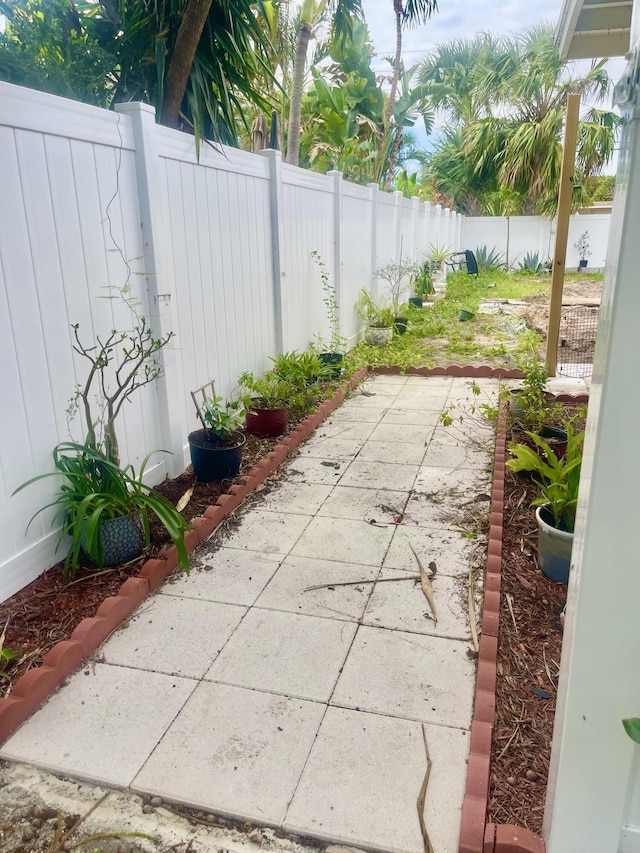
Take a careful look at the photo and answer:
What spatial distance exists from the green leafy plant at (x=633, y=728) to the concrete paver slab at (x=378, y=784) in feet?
2.60

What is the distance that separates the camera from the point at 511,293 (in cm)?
1435

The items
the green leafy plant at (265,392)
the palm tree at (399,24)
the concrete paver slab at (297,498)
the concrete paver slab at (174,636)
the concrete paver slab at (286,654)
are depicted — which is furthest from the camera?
the palm tree at (399,24)

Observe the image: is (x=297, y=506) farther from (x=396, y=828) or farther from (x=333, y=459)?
(x=396, y=828)

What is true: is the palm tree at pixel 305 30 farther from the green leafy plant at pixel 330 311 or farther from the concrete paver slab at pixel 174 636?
the concrete paver slab at pixel 174 636

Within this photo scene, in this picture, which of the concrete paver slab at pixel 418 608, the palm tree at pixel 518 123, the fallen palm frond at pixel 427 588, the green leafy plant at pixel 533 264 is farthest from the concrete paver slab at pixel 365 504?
the green leafy plant at pixel 533 264

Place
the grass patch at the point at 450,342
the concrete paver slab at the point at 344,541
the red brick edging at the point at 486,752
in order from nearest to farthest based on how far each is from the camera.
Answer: the red brick edging at the point at 486,752 < the concrete paver slab at the point at 344,541 < the grass patch at the point at 450,342

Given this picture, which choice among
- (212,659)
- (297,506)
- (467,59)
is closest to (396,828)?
(212,659)

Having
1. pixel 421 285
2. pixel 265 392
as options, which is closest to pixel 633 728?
pixel 265 392

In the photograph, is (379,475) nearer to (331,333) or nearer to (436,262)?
(331,333)

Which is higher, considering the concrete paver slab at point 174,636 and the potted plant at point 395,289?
the potted plant at point 395,289

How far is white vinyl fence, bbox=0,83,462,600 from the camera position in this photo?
2.55 m

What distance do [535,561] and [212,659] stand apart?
5.42ft

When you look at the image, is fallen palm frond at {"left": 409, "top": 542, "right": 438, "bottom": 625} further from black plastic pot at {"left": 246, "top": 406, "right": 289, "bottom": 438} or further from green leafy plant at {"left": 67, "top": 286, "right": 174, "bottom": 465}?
black plastic pot at {"left": 246, "top": 406, "right": 289, "bottom": 438}

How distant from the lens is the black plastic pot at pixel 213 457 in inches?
151
